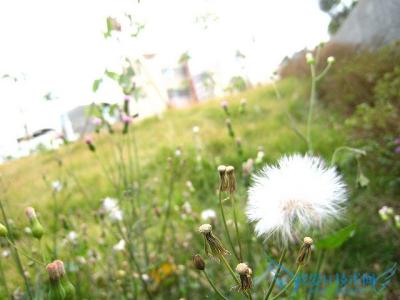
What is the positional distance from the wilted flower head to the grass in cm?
22

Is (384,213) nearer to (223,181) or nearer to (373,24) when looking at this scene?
(373,24)

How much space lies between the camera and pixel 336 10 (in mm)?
1159

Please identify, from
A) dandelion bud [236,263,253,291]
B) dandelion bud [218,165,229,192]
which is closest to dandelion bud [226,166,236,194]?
dandelion bud [218,165,229,192]

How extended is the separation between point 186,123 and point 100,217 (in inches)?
111

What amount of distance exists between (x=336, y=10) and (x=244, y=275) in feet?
3.35

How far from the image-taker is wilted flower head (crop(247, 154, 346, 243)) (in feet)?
1.86

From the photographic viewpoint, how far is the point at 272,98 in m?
4.12

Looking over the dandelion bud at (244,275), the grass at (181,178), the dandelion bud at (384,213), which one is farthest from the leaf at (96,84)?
the dandelion bud at (384,213)

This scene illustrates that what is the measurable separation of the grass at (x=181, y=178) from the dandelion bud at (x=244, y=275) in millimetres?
286

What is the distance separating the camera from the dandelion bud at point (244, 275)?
0.44m

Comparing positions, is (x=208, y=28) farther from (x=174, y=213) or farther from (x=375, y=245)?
(x=174, y=213)

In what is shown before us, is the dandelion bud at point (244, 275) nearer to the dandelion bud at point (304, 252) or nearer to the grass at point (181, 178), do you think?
the dandelion bud at point (304, 252)

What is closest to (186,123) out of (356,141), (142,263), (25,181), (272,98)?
(272,98)

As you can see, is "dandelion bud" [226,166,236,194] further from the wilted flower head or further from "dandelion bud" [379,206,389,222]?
"dandelion bud" [379,206,389,222]
